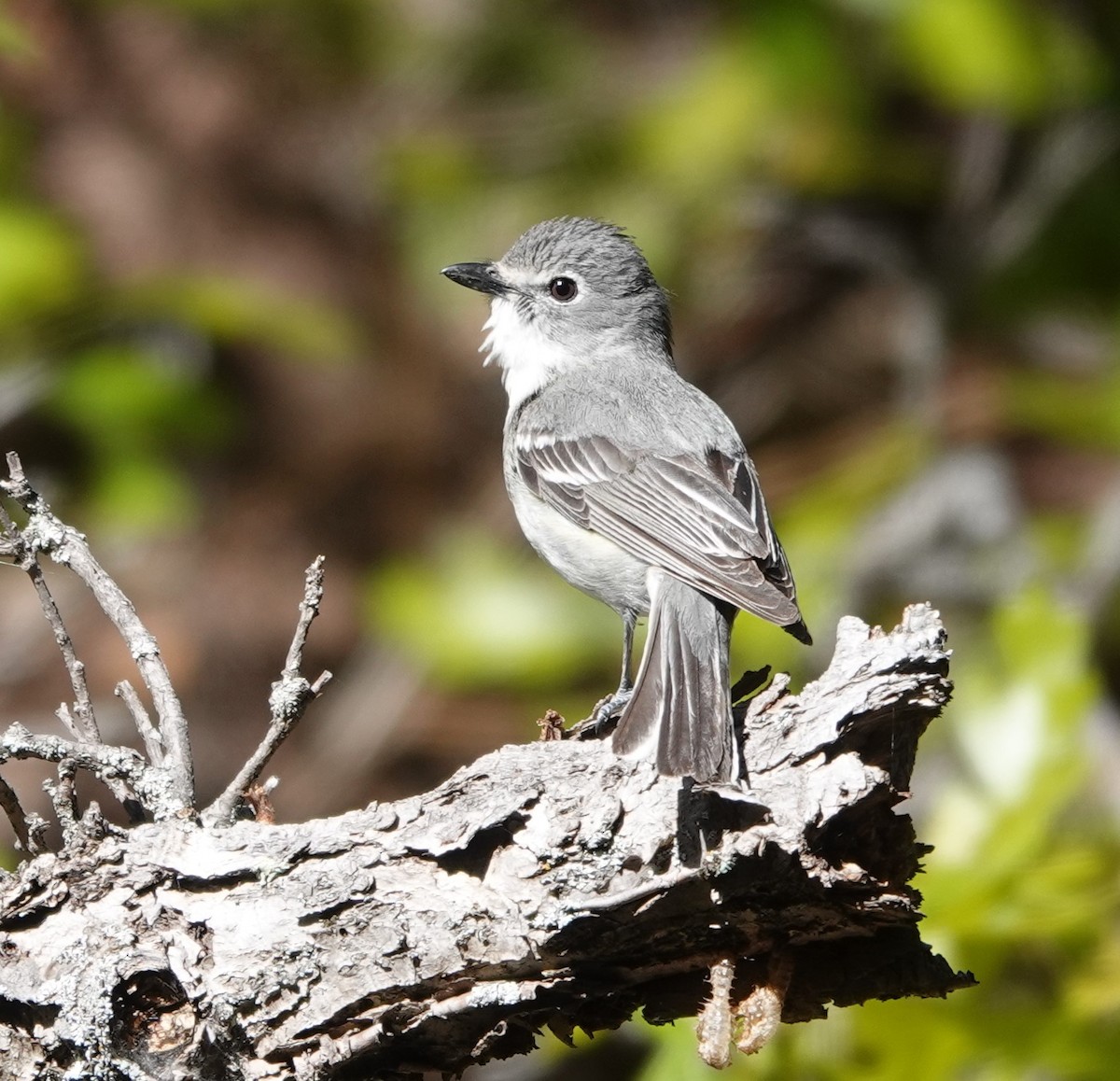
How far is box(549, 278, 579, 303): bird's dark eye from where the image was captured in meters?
5.10

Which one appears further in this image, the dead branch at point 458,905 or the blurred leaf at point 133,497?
the blurred leaf at point 133,497

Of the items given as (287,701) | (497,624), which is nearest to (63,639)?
(287,701)

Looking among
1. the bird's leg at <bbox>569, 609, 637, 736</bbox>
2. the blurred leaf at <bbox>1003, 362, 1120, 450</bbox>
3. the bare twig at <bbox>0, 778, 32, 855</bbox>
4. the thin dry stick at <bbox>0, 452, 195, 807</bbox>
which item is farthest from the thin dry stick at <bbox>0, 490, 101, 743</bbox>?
the blurred leaf at <bbox>1003, 362, 1120, 450</bbox>

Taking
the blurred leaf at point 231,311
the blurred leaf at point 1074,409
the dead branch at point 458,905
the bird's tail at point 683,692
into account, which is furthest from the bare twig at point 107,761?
the blurred leaf at point 1074,409

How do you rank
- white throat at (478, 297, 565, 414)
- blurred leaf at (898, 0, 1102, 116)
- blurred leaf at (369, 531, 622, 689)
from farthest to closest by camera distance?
blurred leaf at (369, 531, 622, 689) < blurred leaf at (898, 0, 1102, 116) < white throat at (478, 297, 565, 414)

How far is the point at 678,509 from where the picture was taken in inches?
157

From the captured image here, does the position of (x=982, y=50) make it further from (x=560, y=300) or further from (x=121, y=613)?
(x=121, y=613)

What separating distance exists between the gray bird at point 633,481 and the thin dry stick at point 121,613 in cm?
81

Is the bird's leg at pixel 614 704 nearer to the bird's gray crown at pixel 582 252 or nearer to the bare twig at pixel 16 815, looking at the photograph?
the bare twig at pixel 16 815

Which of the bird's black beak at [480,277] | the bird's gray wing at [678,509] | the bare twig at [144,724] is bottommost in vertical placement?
the bare twig at [144,724]

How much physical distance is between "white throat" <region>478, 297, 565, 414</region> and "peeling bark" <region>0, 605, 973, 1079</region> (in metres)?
2.54

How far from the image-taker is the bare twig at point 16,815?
101 inches

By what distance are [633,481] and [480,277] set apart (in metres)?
1.21

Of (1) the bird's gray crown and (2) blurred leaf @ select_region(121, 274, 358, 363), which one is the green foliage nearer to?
(2) blurred leaf @ select_region(121, 274, 358, 363)
